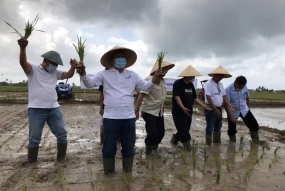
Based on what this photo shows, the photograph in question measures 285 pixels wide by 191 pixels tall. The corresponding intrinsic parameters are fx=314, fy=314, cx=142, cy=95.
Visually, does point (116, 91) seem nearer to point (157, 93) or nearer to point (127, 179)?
point (127, 179)

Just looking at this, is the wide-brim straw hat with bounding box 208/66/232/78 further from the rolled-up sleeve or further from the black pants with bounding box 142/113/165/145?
the rolled-up sleeve

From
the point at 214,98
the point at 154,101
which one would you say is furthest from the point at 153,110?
the point at 214,98

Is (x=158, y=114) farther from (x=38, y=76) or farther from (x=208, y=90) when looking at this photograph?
(x=38, y=76)

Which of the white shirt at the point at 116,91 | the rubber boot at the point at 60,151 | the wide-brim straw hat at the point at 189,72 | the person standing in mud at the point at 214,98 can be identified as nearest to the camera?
the white shirt at the point at 116,91

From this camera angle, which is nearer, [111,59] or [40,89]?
[111,59]

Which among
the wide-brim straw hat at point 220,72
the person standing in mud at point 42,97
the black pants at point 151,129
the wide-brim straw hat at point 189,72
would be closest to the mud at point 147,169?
the black pants at point 151,129

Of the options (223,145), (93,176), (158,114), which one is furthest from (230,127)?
(93,176)

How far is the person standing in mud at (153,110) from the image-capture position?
198 inches

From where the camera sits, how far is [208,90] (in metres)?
6.11

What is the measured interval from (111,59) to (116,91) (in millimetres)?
480

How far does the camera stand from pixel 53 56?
449 centimetres

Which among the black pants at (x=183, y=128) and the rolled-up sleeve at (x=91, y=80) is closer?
the rolled-up sleeve at (x=91, y=80)

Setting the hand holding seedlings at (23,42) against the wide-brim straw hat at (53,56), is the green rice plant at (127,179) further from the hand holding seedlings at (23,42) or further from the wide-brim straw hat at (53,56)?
the hand holding seedlings at (23,42)

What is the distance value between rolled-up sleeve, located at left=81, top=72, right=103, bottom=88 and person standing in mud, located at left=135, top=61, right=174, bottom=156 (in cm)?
113
